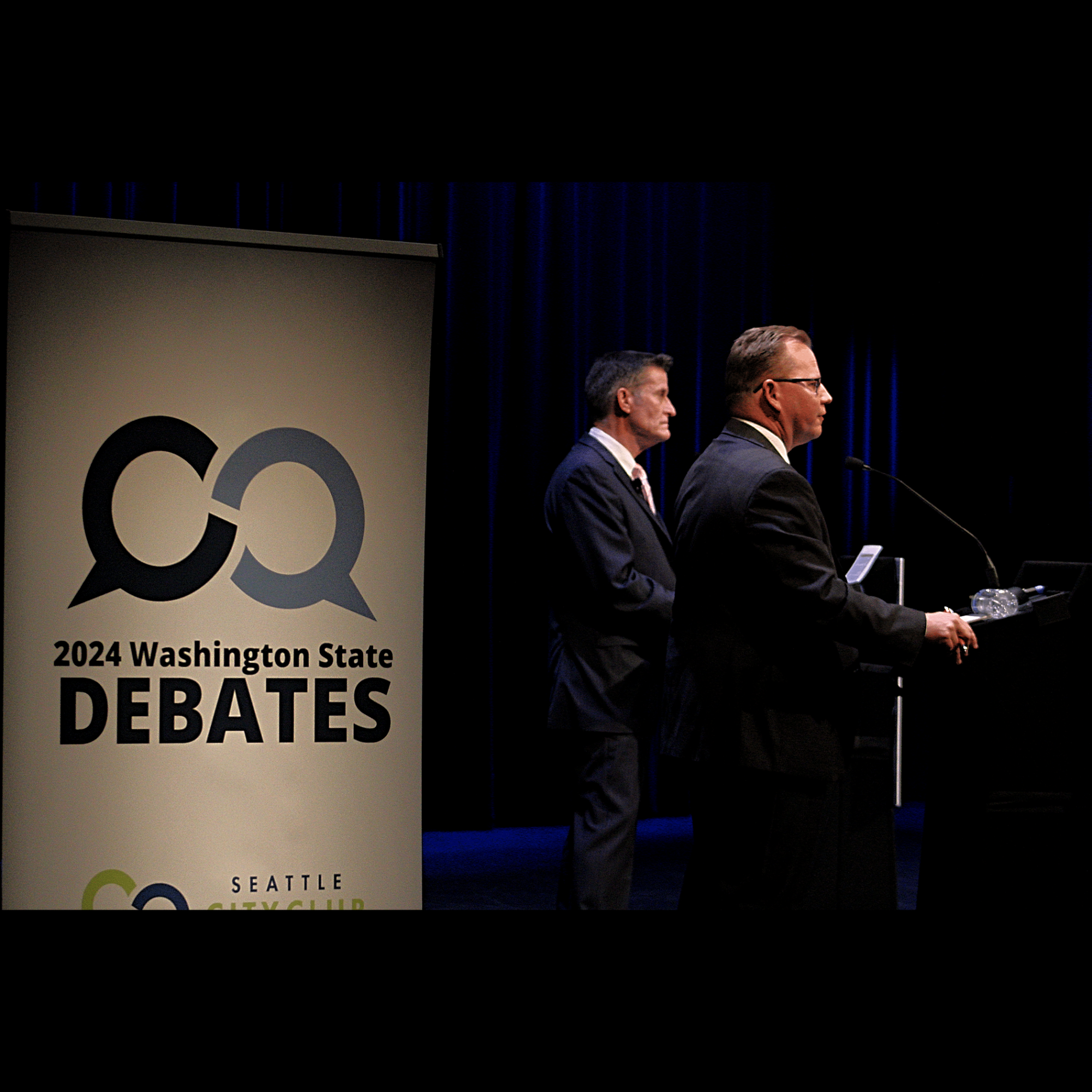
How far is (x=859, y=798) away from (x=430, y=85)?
1.92 metres

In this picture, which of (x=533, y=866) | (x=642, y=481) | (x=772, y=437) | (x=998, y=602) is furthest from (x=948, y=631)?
(x=533, y=866)

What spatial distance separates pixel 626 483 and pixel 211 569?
1134mm

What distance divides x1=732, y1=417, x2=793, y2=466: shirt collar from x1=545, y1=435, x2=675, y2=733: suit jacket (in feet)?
2.00

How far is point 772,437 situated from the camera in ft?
8.57

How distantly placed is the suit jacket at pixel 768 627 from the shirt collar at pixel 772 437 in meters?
0.05

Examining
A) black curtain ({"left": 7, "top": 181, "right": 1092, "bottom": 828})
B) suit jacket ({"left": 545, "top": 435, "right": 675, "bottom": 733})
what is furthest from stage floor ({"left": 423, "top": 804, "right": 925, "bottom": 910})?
suit jacket ({"left": 545, "top": 435, "right": 675, "bottom": 733})

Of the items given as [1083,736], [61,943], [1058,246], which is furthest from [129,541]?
[1058,246]

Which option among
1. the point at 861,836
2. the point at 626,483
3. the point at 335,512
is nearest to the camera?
the point at 335,512

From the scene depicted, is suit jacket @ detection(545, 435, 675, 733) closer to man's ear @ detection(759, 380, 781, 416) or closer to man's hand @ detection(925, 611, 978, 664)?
man's ear @ detection(759, 380, 781, 416)

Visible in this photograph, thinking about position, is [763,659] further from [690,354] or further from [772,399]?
[690,354]

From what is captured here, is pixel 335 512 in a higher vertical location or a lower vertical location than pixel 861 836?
higher

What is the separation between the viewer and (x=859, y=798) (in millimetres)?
2801

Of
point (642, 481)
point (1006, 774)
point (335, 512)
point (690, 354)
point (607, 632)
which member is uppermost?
point (690, 354)

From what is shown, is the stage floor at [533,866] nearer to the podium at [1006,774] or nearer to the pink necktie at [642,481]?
the podium at [1006,774]
